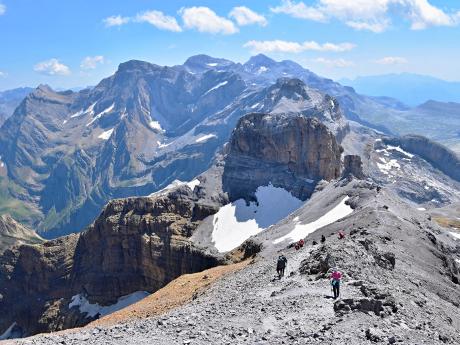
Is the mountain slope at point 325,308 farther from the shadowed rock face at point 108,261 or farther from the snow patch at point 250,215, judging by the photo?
the shadowed rock face at point 108,261

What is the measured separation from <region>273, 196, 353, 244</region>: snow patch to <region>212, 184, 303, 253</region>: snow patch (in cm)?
2095

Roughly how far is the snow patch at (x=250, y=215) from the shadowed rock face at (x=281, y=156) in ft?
10.0

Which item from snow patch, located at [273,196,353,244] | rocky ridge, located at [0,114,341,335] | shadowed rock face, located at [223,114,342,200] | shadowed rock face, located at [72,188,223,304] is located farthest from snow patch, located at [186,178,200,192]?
snow patch, located at [273,196,353,244]

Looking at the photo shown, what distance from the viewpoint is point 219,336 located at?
26641 millimetres

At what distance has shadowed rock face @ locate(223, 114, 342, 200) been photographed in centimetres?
14038

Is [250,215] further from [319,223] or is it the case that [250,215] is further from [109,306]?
[109,306]

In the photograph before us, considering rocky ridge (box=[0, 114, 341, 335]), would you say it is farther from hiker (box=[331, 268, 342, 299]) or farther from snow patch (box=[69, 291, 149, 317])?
hiker (box=[331, 268, 342, 299])

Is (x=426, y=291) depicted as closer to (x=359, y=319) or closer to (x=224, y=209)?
(x=359, y=319)

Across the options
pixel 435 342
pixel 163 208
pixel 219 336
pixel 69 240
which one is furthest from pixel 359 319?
pixel 69 240

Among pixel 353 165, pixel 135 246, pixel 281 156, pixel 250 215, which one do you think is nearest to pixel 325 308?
pixel 250 215

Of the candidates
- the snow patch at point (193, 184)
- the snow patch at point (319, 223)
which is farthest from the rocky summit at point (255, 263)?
the snow patch at point (193, 184)

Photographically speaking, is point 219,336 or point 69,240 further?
point 69,240

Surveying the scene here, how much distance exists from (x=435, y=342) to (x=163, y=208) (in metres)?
103

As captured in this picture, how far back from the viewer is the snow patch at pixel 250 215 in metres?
115
